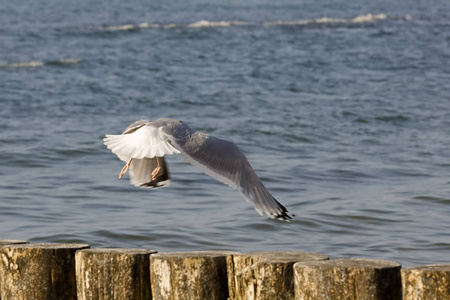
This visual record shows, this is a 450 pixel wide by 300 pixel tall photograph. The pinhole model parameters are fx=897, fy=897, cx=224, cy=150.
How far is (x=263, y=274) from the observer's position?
4.11m

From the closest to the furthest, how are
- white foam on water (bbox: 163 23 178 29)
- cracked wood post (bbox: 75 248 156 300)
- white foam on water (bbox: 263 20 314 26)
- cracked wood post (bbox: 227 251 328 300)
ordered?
cracked wood post (bbox: 227 251 328 300)
cracked wood post (bbox: 75 248 156 300)
white foam on water (bbox: 163 23 178 29)
white foam on water (bbox: 263 20 314 26)

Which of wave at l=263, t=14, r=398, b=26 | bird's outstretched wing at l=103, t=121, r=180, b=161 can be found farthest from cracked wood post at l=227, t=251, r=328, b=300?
wave at l=263, t=14, r=398, b=26

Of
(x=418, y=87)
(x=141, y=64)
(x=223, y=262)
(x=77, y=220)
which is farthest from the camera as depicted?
(x=141, y=64)

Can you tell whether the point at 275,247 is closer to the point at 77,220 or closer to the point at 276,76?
the point at 77,220

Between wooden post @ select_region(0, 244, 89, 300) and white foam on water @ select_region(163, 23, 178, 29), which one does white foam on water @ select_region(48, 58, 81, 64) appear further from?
wooden post @ select_region(0, 244, 89, 300)

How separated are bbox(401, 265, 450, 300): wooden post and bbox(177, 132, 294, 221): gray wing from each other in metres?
1.09

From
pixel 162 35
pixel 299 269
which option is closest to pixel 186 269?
pixel 299 269

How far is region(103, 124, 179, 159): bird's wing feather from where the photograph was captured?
15.2 ft

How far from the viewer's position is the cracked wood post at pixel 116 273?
4305mm

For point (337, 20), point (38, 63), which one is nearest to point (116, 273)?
point (38, 63)

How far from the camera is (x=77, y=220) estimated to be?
7.40 m

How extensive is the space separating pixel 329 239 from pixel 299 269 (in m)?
3.20

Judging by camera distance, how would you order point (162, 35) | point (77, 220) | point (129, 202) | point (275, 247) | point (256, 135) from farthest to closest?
point (162, 35) → point (256, 135) → point (129, 202) → point (77, 220) → point (275, 247)

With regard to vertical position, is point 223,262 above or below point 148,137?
below
